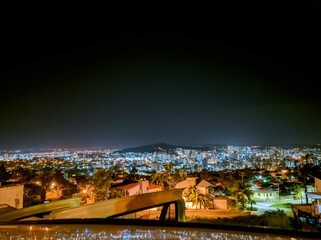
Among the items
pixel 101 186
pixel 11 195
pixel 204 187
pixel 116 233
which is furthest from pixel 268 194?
pixel 116 233

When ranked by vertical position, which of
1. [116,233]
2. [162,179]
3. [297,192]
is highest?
[162,179]

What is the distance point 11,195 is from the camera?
1247cm

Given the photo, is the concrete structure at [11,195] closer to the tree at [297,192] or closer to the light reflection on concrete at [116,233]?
the light reflection on concrete at [116,233]

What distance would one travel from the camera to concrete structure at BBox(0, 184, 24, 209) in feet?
39.7

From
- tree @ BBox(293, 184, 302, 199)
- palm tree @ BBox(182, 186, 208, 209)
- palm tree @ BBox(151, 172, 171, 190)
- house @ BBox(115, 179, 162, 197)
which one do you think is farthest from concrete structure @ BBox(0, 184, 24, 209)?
tree @ BBox(293, 184, 302, 199)

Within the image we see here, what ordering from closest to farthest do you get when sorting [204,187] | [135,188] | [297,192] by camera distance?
[204,187]
[135,188]
[297,192]

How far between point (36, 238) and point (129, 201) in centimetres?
172

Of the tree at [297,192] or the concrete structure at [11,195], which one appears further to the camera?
the tree at [297,192]

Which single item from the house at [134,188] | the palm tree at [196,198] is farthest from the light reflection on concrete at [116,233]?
the house at [134,188]

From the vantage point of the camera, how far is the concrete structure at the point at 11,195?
12.1m

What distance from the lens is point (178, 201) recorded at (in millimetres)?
3918

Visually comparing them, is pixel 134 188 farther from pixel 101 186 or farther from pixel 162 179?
pixel 162 179

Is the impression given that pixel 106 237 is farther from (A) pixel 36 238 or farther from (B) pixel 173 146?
(B) pixel 173 146

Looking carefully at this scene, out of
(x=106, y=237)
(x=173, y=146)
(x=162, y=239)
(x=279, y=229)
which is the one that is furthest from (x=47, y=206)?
(x=173, y=146)
